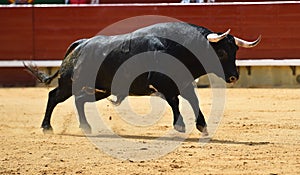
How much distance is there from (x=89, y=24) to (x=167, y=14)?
1.21m

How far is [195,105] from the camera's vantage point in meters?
6.49

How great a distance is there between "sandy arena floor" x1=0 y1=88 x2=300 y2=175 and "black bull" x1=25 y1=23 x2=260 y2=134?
0.35 metres

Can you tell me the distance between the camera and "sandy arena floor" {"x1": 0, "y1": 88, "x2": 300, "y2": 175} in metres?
4.71

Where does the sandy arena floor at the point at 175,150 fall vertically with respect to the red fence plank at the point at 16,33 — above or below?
above

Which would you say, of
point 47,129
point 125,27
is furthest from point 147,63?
point 125,27

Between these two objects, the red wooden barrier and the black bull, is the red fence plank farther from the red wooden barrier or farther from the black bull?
the black bull

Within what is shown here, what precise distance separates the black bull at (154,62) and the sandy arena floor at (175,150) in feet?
1.14

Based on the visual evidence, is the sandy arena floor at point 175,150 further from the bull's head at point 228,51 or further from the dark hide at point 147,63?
the bull's head at point 228,51

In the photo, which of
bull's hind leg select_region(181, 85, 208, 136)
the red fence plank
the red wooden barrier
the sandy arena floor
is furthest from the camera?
the red fence plank

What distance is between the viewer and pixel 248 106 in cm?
858

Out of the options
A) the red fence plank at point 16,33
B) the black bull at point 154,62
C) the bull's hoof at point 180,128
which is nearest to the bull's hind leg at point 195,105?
the black bull at point 154,62

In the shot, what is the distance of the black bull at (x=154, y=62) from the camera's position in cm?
641

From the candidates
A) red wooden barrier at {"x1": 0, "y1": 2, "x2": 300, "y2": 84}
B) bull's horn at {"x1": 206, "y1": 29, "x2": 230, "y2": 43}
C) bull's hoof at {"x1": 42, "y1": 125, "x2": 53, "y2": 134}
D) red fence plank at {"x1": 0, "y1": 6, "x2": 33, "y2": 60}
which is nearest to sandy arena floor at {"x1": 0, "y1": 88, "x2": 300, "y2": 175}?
bull's hoof at {"x1": 42, "y1": 125, "x2": 53, "y2": 134}

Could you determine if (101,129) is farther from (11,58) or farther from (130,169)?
(11,58)
